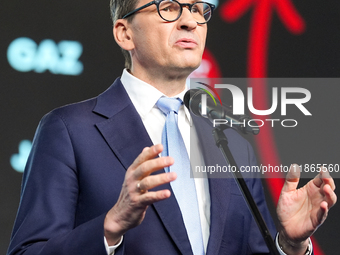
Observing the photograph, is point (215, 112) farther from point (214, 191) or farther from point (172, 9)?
point (172, 9)

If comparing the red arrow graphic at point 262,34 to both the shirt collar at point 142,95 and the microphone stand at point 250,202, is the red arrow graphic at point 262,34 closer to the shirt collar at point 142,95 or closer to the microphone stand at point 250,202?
the shirt collar at point 142,95

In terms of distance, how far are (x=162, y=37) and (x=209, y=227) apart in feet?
2.39

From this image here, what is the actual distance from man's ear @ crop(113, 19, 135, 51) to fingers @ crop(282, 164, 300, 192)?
855 mm

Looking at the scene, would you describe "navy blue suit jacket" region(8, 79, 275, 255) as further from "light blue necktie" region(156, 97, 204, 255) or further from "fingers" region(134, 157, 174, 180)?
"fingers" region(134, 157, 174, 180)

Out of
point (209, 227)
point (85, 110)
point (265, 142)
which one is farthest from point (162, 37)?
point (265, 142)

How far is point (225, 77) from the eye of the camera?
3008 millimetres

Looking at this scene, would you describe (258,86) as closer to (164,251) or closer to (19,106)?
(19,106)

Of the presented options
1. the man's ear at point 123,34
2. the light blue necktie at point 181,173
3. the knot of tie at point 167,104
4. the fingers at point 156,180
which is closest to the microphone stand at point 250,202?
the fingers at point 156,180

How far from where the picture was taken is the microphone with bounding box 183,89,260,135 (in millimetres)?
1260

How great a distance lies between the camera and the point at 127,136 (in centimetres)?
171

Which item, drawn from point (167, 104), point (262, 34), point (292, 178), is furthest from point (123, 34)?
point (262, 34)

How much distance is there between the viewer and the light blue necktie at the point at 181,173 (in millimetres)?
1637

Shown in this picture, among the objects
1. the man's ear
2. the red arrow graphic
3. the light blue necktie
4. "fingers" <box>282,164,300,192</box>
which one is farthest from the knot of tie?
the red arrow graphic

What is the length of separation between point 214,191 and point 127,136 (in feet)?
1.20
